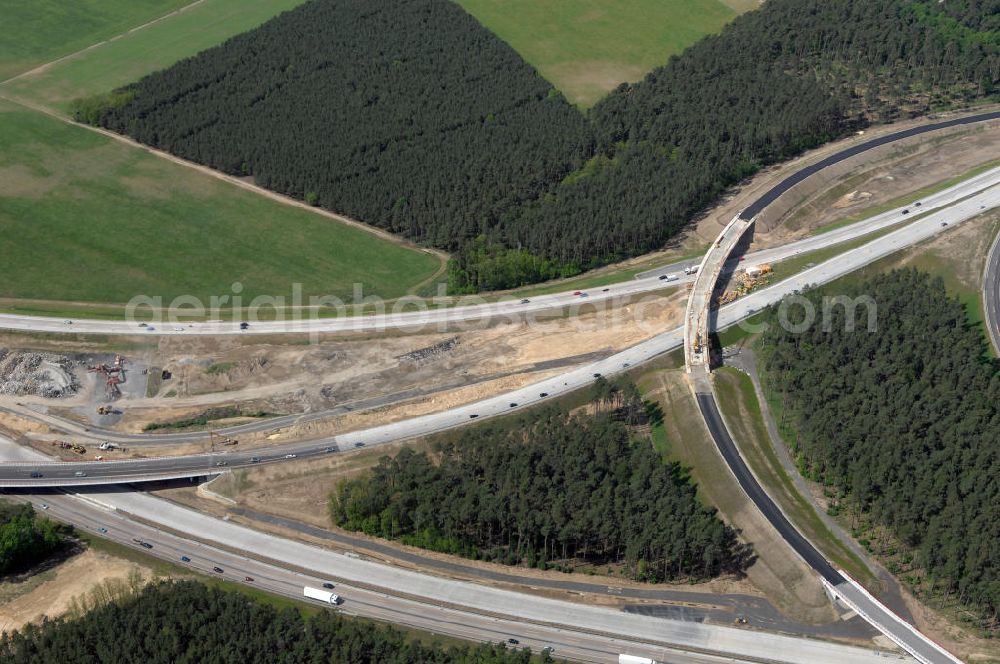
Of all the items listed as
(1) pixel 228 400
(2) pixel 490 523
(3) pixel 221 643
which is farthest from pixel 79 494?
(2) pixel 490 523

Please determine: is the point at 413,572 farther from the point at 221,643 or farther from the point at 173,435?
the point at 173,435

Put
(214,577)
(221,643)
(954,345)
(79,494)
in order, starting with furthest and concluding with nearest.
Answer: (954,345)
(79,494)
(214,577)
(221,643)

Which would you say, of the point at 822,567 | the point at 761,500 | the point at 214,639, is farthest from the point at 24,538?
the point at 822,567

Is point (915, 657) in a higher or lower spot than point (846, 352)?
lower

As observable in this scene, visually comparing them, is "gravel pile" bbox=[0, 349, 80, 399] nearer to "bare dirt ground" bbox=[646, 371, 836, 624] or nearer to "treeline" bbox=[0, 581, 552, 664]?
"treeline" bbox=[0, 581, 552, 664]

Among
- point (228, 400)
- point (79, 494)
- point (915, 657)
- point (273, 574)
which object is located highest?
point (228, 400)

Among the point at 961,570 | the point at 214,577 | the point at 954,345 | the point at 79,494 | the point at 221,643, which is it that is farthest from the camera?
the point at 954,345
